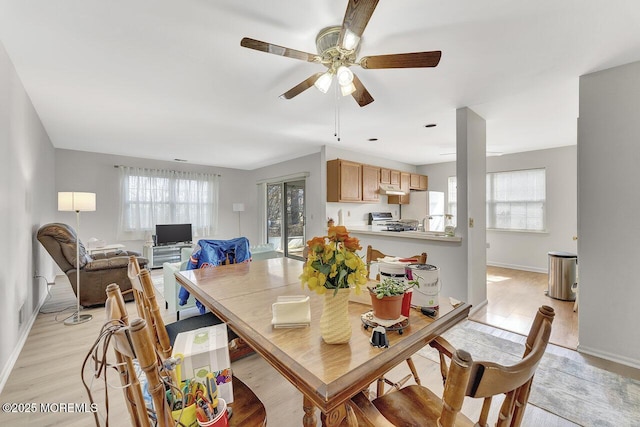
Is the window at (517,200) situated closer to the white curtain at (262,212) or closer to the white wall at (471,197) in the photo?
the white wall at (471,197)

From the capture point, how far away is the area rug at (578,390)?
5.34 feet

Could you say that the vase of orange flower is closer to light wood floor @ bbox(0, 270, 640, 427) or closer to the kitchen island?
light wood floor @ bbox(0, 270, 640, 427)

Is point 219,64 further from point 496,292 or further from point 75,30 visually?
point 496,292

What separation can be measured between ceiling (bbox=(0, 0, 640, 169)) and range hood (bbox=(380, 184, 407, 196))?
5.15ft

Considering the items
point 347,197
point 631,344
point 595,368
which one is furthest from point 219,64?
point 631,344

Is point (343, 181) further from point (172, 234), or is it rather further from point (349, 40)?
point (172, 234)

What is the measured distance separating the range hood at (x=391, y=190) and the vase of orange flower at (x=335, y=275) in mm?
4685

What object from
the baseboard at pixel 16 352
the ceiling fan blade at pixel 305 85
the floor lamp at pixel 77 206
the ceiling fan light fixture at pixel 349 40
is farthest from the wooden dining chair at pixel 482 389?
the floor lamp at pixel 77 206

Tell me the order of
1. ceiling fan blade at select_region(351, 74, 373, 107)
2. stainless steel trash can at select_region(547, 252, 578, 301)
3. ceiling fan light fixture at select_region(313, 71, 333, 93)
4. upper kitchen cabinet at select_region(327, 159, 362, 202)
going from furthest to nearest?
upper kitchen cabinet at select_region(327, 159, 362, 202), stainless steel trash can at select_region(547, 252, 578, 301), ceiling fan blade at select_region(351, 74, 373, 107), ceiling fan light fixture at select_region(313, 71, 333, 93)

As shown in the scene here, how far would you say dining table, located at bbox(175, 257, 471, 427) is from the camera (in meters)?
0.81

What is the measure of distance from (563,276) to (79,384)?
5.38 metres

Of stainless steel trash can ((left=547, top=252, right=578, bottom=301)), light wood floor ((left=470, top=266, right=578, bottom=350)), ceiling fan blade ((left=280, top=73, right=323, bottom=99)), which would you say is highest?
ceiling fan blade ((left=280, top=73, right=323, bottom=99))

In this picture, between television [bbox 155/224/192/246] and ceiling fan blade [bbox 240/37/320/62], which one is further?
television [bbox 155/224/192/246]

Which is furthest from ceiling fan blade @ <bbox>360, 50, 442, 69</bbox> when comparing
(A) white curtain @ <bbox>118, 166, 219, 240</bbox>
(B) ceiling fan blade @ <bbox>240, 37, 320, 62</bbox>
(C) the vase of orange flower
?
(A) white curtain @ <bbox>118, 166, 219, 240</bbox>
